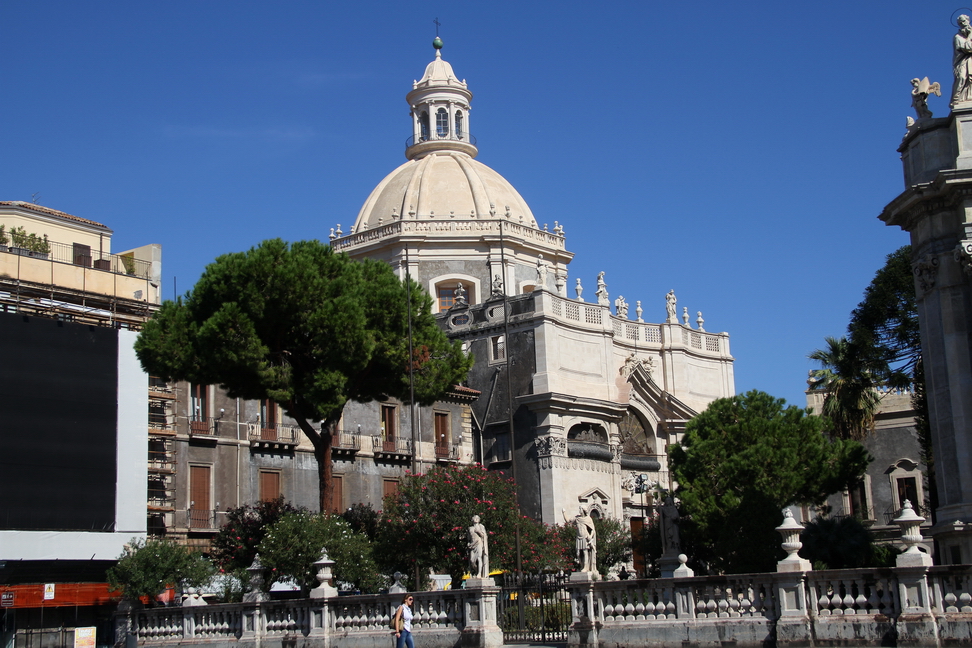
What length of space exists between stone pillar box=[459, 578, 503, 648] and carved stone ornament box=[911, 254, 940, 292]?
10.5 m

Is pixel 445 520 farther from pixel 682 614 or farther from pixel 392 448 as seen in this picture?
pixel 392 448

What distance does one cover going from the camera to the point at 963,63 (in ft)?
78.2

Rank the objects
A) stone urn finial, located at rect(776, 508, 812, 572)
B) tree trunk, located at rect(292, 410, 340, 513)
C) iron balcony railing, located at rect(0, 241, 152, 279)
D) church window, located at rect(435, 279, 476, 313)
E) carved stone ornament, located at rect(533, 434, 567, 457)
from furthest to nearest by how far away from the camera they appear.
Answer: church window, located at rect(435, 279, 476, 313)
carved stone ornament, located at rect(533, 434, 567, 457)
iron balcony railing, located at rect(0, 241, 152, 279)
tree trunk, located at rect(292, 410, 340, 513)
stone urn finial, located at rect(776, 508, 812, 572)

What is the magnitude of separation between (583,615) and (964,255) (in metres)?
9.99

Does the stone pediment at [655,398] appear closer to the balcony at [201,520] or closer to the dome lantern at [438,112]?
the dome lantern at [438,112]

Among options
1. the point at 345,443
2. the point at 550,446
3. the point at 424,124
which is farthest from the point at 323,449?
the point at 424,124

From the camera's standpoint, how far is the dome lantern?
62.0m

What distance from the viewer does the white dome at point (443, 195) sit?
56.3m

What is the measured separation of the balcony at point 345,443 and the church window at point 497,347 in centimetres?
849

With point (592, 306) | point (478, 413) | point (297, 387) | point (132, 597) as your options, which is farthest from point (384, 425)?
point (132, 597)

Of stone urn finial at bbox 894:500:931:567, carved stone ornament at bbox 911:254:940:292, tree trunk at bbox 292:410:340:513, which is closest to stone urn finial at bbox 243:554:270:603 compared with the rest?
tree trunk at bbox 292:410:340:513

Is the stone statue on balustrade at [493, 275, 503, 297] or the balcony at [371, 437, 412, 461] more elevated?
the stone statue on balustrade at [493, 275, 503, 297]

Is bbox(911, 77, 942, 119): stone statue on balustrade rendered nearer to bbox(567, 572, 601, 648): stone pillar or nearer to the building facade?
bbox(567, 572, 601, 648): stone pillar

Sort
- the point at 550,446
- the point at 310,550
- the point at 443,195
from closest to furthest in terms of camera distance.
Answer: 1. the point at 310,550
2. the point at 550,446
3. the point at 443,195
